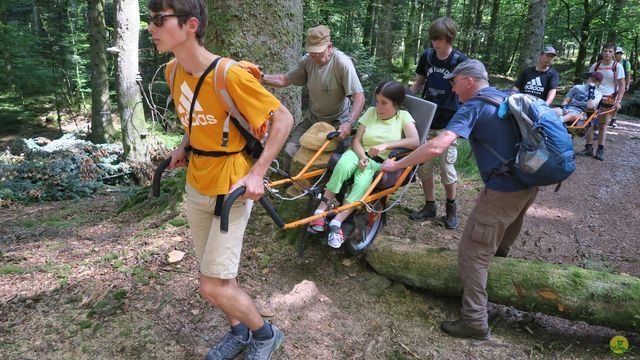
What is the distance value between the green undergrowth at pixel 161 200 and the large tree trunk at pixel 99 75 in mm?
9296

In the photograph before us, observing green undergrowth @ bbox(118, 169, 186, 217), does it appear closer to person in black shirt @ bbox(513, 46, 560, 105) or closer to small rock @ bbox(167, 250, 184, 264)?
small rock @ bbox(167, 250, 184, 264)

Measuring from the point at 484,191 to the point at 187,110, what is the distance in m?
2.53

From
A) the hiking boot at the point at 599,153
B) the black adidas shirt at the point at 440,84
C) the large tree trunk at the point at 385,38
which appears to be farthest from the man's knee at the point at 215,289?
the large tree trunk at the point at 385,38

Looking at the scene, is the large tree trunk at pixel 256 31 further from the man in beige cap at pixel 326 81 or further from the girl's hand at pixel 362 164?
the girl's hand at pixel 362 164

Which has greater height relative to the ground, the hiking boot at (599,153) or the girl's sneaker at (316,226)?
the girl's sneaker at (316,226)

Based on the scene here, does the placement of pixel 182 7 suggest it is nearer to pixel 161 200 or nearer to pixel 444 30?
pixel 444 30

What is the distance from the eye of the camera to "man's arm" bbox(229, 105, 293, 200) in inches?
95.2

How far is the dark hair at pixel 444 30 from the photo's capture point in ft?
15.7

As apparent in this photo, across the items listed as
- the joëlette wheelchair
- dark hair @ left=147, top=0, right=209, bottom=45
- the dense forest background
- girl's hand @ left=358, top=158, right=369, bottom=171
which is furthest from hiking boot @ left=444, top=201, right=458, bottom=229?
dark hair @ left=147, top=0, right=209, bottom=45

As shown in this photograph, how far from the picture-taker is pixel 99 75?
542 inches

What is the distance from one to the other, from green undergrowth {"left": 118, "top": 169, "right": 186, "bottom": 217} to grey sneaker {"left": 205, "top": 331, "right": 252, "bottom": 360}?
7.27 ft

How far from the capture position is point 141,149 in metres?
11.2

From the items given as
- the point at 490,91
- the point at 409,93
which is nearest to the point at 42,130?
the point at 409,93

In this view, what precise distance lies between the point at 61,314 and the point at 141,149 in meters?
8.51
